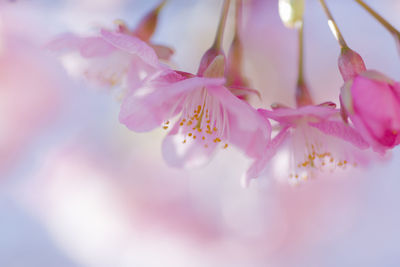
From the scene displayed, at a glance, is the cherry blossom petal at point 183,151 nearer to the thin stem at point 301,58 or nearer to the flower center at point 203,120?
the flower center at point 203,120

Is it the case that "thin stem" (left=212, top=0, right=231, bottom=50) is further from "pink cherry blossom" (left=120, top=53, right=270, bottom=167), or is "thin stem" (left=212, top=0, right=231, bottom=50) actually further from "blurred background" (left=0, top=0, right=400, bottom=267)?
"blurred background" (left=0, top=0, right=400, bottom=267)

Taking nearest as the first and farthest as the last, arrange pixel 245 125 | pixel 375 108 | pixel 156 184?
pixel 375 108 < pixel 245 125 < pixel 156 184

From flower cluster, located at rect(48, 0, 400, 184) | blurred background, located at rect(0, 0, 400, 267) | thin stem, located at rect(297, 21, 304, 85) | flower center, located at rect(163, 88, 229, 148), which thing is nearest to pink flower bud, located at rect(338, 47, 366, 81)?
flower cluster, located at rect(48, 0, 400, 184)

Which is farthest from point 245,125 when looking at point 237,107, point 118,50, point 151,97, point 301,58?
point 118,50

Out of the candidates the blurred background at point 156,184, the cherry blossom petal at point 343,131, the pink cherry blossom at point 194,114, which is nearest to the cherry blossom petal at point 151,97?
the pink cherry blossom at point 194,114

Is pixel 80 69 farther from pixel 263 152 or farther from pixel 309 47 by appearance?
pixel 309 47

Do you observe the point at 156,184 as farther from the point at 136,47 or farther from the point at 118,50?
the point at 136,47

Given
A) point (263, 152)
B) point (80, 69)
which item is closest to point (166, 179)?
point (80, 69)
